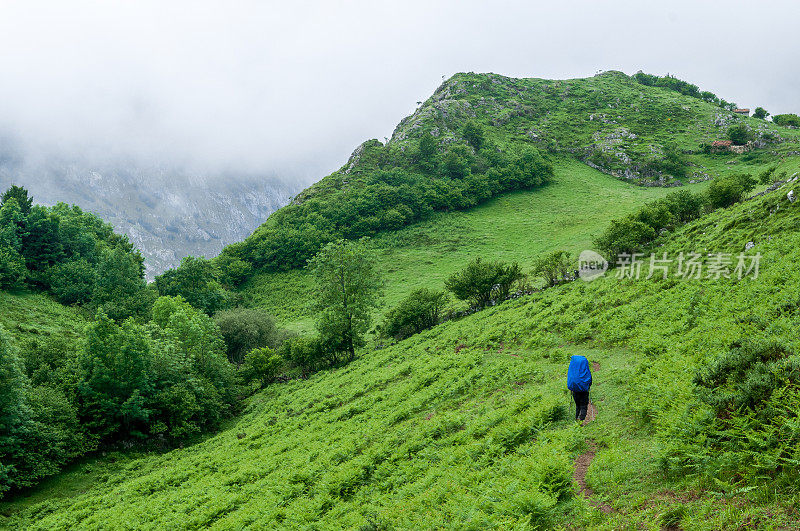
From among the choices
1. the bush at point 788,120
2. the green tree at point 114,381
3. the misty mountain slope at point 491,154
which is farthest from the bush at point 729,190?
the bush at point 788,120

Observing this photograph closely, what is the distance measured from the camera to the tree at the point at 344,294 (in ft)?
151

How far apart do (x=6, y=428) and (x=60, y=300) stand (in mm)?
48766

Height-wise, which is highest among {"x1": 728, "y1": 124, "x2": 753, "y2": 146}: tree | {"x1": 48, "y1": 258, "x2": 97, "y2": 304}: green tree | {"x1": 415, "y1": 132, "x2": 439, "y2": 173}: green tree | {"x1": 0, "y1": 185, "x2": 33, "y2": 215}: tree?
{"x1": 415, "y1": 132, "x2": 439, "y2": 173}: green tree

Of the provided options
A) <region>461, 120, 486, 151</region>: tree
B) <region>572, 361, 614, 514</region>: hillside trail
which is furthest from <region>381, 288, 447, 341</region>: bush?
<region>461, 120, 486, 151</region>: tree

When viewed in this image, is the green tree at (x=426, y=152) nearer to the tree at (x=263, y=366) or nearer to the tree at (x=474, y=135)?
the tree at (x=474, y=135)

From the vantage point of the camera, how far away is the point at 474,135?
424 ft

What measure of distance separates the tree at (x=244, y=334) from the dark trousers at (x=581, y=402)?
51.2 meters

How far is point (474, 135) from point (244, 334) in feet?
339

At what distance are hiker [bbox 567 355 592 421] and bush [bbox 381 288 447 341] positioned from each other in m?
34.3

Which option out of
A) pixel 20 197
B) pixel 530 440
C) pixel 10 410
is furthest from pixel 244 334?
pixel 20 197

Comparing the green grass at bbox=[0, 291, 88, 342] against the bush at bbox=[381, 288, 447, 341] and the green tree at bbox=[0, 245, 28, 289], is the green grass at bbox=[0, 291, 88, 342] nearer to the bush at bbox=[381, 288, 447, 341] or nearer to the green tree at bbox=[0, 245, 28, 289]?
the green tree at bbox=[0, 245, 28, 289]

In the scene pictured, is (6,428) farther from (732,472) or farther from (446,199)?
(446,199)

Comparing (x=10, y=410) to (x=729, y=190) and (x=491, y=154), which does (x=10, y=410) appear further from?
(x=491, y=154)

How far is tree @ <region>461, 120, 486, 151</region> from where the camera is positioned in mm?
128500
